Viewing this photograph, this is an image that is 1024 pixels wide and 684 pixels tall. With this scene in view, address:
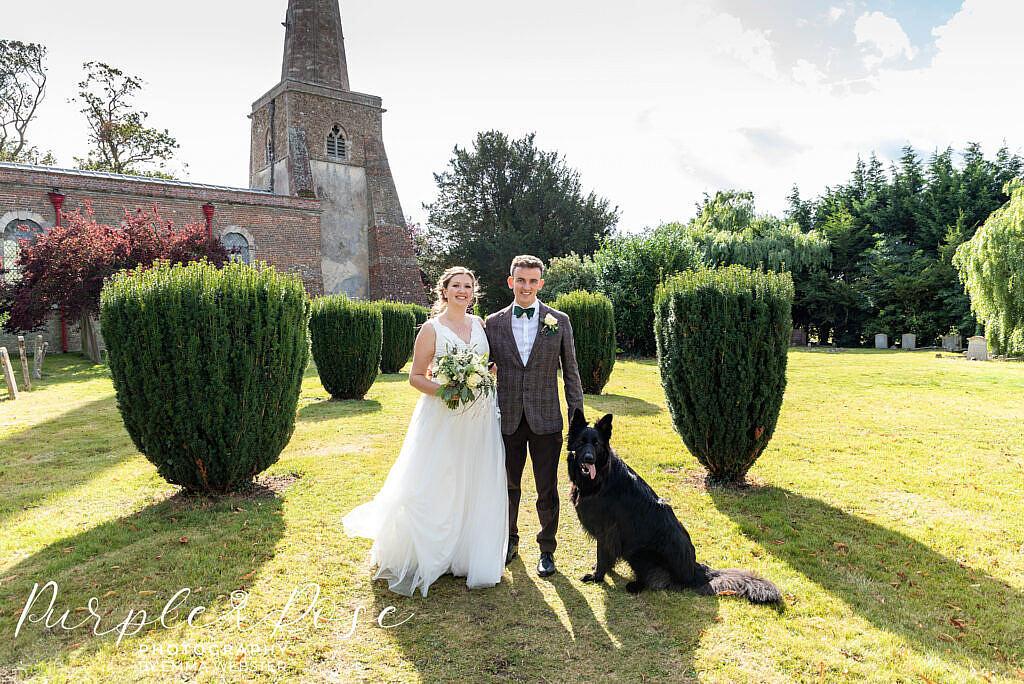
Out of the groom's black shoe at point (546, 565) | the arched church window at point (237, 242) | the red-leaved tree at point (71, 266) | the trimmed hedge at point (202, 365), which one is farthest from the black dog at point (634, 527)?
the arched church window at point (237, 242)

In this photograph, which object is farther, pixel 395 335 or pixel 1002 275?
pixel 1002 275

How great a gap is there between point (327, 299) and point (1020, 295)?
22.1 metres

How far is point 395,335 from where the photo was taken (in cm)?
1764

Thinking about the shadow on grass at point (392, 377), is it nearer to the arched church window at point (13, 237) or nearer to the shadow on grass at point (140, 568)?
the shadow on grass at point (140, 568)

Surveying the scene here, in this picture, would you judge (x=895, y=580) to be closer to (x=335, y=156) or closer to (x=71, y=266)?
(x=71, y=266)

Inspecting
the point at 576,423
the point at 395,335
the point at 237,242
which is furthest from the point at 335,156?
the point at 576,423

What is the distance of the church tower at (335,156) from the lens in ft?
100

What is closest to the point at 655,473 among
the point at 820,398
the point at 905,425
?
the point at 905,425

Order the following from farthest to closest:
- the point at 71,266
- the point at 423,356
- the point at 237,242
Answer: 1. the point at 237,242
2. the point at 71,266
3. the point at 423,356

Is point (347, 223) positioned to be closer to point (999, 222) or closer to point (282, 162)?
point (282, 162)

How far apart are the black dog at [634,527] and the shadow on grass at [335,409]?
7.47 meters

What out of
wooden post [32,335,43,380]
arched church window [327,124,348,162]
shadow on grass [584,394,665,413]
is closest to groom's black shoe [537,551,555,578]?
shadow on grass [584,394,665,413]

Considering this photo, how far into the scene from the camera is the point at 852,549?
4.91m

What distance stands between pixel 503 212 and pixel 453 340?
3695cm
